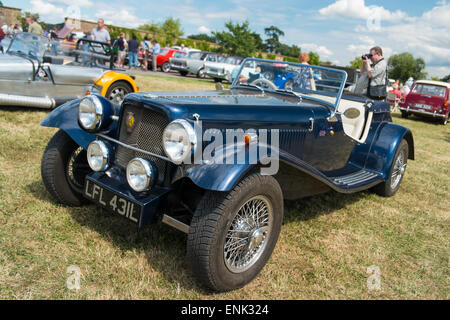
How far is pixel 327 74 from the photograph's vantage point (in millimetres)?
3791

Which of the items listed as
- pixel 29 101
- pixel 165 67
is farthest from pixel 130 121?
pixel 165 67

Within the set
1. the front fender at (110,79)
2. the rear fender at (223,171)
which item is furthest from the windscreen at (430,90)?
the rear fender at (223,171)

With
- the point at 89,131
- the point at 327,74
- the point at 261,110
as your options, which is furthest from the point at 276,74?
the point at 89,131

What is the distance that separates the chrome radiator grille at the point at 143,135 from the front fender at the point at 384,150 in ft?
9.26

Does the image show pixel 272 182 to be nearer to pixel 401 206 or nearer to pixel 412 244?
pixel 412 244

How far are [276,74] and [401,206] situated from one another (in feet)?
7.61

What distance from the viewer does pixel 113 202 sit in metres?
2.49

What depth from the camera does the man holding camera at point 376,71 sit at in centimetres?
588

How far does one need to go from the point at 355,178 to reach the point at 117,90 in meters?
5.44

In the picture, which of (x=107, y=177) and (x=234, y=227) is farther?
(x=107, y=177)

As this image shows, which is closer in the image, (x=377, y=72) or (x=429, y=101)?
(x=377, y=72)

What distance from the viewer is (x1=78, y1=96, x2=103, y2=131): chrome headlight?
114 inches

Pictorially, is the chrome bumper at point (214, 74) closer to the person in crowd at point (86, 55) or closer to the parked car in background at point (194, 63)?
the parked car in background at point (194, 63)

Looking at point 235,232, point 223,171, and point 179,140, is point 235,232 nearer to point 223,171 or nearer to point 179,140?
point 223,171
